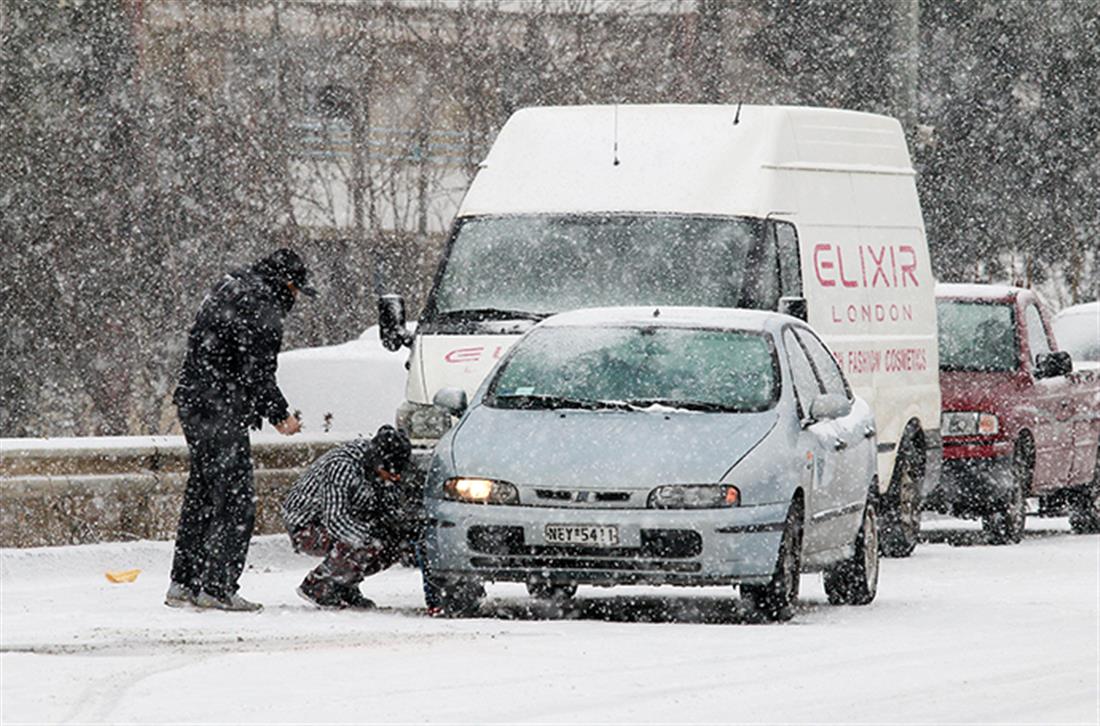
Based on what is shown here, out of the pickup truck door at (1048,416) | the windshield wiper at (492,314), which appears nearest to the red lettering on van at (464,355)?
the windshield wiper at (492,314)

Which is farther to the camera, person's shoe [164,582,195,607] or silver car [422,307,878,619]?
person's shoe [164,582,195,607]

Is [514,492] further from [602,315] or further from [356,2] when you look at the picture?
[356,2]

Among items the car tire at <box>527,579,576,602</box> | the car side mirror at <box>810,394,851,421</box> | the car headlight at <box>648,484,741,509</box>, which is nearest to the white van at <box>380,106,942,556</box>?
the car tire at <box>527,579,576,602</box>

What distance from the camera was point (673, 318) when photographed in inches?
580

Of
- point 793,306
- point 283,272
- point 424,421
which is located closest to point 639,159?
point 793,306

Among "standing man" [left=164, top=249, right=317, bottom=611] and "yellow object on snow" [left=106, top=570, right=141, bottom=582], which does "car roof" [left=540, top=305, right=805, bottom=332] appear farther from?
"yellow object on snow" [left=106, top=570, right=141, bottom=582]

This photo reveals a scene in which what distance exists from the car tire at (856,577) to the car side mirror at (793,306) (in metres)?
1.61

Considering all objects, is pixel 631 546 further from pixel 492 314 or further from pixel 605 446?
pixel 492 314

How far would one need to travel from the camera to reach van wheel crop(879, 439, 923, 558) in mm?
19500

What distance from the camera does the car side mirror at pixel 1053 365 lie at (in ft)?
70.1

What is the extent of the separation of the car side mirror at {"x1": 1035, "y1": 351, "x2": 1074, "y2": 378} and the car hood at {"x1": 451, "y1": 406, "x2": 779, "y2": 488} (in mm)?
7816

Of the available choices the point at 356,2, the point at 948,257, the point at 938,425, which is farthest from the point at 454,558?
the point at 948,257

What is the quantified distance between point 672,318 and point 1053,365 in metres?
7.28

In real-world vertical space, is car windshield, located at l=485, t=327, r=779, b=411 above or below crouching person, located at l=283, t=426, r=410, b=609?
above
